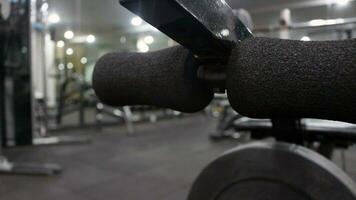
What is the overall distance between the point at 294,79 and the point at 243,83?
6 cm

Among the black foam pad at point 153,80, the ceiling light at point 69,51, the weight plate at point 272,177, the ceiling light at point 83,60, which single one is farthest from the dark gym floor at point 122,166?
the ceiling light at point 69,51

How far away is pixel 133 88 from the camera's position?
1.91 ft

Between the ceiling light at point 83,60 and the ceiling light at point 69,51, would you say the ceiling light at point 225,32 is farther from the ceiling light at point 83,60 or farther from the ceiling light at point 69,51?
the ceiling light at point 69,51

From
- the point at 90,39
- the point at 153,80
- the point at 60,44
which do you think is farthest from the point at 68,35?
the point at 153,80

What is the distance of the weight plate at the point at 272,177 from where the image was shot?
560 mm

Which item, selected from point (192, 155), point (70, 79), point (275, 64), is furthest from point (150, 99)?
point (70, 79)

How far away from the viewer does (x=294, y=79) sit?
353 millimetres

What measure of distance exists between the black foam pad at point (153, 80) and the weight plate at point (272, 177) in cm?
20

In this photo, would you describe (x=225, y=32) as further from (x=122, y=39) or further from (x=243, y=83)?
(x=122, y=39)

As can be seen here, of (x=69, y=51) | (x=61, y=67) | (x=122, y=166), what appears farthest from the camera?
(x=61, y=67)

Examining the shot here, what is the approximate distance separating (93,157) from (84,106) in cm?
188

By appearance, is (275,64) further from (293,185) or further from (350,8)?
(350,8)

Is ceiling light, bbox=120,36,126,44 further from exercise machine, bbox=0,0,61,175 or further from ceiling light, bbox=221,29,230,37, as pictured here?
ceiling light, bbox=221,29,230,37

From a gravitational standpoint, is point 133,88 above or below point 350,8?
below
